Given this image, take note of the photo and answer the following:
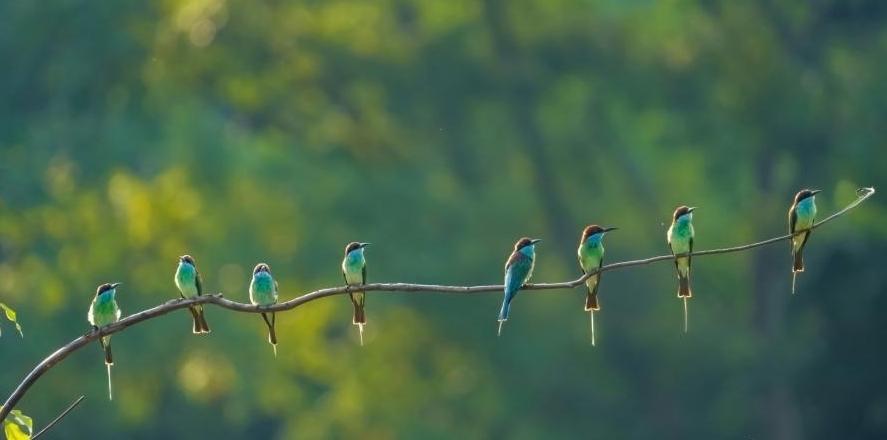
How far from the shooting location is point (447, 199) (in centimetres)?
2647

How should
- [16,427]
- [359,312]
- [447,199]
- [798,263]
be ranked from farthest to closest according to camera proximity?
[447,199] < [359,312] < [798,263] < [16,427]

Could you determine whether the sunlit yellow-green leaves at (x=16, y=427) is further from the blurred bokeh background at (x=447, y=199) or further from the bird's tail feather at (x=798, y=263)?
the blurred bokeh background at (x=447, y=199)

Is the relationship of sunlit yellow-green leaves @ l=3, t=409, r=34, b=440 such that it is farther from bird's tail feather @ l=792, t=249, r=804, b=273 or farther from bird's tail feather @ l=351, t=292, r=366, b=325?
bird's tail feather @ l=351, t=292, r=366, b=325

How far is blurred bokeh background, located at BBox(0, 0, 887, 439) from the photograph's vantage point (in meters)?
25.3

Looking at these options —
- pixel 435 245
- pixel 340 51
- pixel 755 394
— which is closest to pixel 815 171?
pixel 755 394

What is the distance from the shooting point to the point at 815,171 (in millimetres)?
25141

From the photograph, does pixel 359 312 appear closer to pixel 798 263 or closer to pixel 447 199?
pixel 798 263

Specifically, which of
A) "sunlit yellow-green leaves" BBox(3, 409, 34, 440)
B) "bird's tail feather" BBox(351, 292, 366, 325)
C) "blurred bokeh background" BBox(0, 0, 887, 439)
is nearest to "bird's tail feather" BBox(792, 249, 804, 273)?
"bird's tail feather" BBox(351, 292, 366, 325)

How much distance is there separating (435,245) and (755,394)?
4.44 metres

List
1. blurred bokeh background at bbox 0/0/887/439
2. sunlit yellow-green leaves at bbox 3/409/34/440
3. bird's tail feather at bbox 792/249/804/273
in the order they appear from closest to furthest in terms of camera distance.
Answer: sunlit yellow-green leaves at bbox 3/409/34/440 → bird's tail feather at bbox 792/249/804/273 → blurred bokeh background at bbox 0/0/887/439

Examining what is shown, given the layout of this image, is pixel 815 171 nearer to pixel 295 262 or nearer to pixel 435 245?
pixel 435 245

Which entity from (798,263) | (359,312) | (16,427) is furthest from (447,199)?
(16,427)

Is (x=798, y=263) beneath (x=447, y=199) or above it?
beneath

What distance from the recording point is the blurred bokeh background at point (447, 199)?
2533 centimetres
